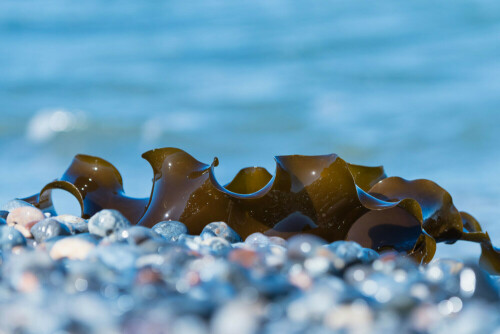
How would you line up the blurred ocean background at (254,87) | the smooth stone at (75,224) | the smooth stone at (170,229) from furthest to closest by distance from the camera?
the blurred ocean background at (254,87), the smooth stone at (170,229), the smooth stone at (75,224)

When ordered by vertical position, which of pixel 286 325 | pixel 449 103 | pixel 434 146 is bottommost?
pixel 286 325

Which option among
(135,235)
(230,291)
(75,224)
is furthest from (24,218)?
(230,291)

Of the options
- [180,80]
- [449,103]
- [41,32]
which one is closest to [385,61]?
[449,103]

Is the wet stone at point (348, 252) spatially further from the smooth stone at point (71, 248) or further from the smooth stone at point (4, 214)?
the smooth stone at point (4, 214)

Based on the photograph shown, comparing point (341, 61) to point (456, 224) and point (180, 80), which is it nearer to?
point (180, 80)

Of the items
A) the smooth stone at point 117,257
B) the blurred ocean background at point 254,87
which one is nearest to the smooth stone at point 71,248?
the smooth stone at point 117,257

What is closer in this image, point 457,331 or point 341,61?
point 457,331
